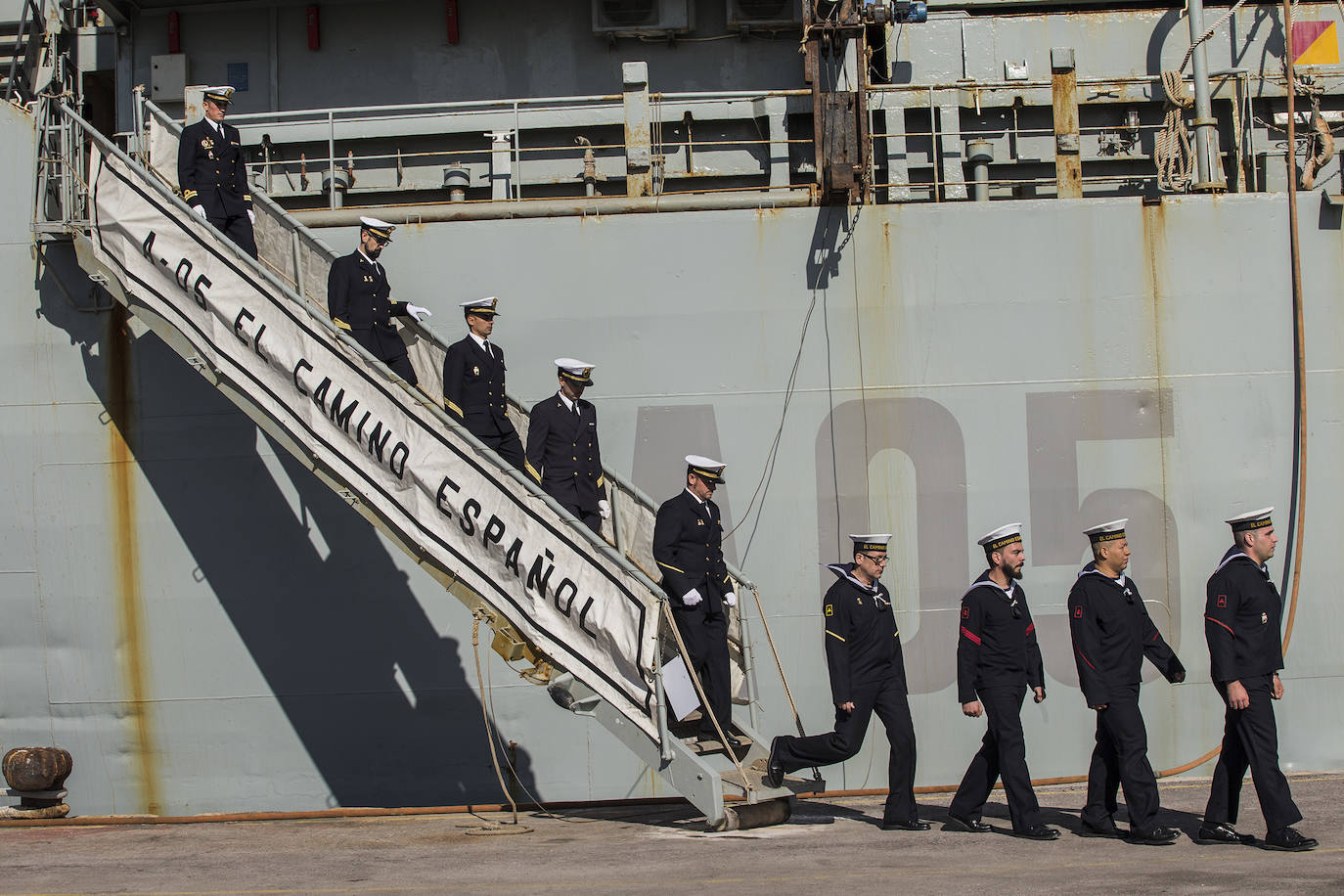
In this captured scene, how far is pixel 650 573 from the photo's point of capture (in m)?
8.13

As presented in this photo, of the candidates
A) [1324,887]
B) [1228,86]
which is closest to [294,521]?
[1324,887]

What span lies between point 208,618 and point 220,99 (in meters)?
3.42

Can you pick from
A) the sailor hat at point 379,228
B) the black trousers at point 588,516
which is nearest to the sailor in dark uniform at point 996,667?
the black trousers at point 588,516

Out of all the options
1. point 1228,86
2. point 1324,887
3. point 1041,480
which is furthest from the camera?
point 1228,86

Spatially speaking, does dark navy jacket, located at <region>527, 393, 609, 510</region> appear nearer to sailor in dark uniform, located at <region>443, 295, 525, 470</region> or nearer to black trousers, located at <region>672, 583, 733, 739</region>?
sailor in dark uniform, located at <region>443, 295, 525, 470</region>

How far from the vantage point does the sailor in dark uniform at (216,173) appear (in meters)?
8.36

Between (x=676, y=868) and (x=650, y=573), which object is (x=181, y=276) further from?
(x=676, y=868)

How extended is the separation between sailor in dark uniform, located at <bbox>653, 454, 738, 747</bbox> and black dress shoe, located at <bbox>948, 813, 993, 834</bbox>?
4.01 ft

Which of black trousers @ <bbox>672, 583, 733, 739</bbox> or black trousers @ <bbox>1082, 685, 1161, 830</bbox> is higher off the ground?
black trousers @ <bbox>672, 583, 733, 739</bbox>

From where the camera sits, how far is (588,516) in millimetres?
7812

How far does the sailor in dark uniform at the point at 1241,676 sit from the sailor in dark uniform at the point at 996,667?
0.87 metres

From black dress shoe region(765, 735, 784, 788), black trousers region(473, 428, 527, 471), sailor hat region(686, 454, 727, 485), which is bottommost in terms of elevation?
black dress shoe region(765, 735, 784, 788)

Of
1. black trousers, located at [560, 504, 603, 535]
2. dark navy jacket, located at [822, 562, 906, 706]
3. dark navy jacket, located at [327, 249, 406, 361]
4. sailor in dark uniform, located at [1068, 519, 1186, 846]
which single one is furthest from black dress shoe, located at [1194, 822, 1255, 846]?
dark navy jacket, located at [327, 249, 406, 361]

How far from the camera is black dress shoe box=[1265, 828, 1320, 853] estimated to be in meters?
6.12
